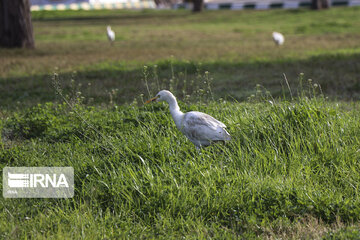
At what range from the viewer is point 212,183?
15.0ft

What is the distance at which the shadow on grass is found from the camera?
30.7ft

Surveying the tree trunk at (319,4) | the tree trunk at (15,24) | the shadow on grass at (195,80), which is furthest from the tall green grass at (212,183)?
the tree trunk at (319,4)

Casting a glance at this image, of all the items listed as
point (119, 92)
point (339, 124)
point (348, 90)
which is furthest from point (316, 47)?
point (339, 124)

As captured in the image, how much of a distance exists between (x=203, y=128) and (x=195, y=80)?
18.0 ft

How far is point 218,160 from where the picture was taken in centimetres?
513

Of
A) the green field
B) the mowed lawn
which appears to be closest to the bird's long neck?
the green field

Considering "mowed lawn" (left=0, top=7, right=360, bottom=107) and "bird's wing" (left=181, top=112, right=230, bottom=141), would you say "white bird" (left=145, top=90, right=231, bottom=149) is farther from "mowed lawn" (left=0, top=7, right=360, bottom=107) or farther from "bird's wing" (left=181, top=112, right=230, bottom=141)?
"mowed lawn" (left=0, top=7, right=360, bottom=107)

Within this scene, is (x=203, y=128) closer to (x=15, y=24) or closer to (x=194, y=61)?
(x=194, y=61)

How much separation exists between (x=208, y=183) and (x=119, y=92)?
567 centimetres

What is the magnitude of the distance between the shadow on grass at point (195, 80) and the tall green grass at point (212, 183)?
273cm

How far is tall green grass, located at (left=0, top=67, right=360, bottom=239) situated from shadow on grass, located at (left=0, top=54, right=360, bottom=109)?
2.73 meters

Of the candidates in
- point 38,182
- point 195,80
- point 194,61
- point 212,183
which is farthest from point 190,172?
point 194,61

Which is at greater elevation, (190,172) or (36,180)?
(190,172)

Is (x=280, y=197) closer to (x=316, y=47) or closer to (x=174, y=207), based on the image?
(x=174, y=207)
